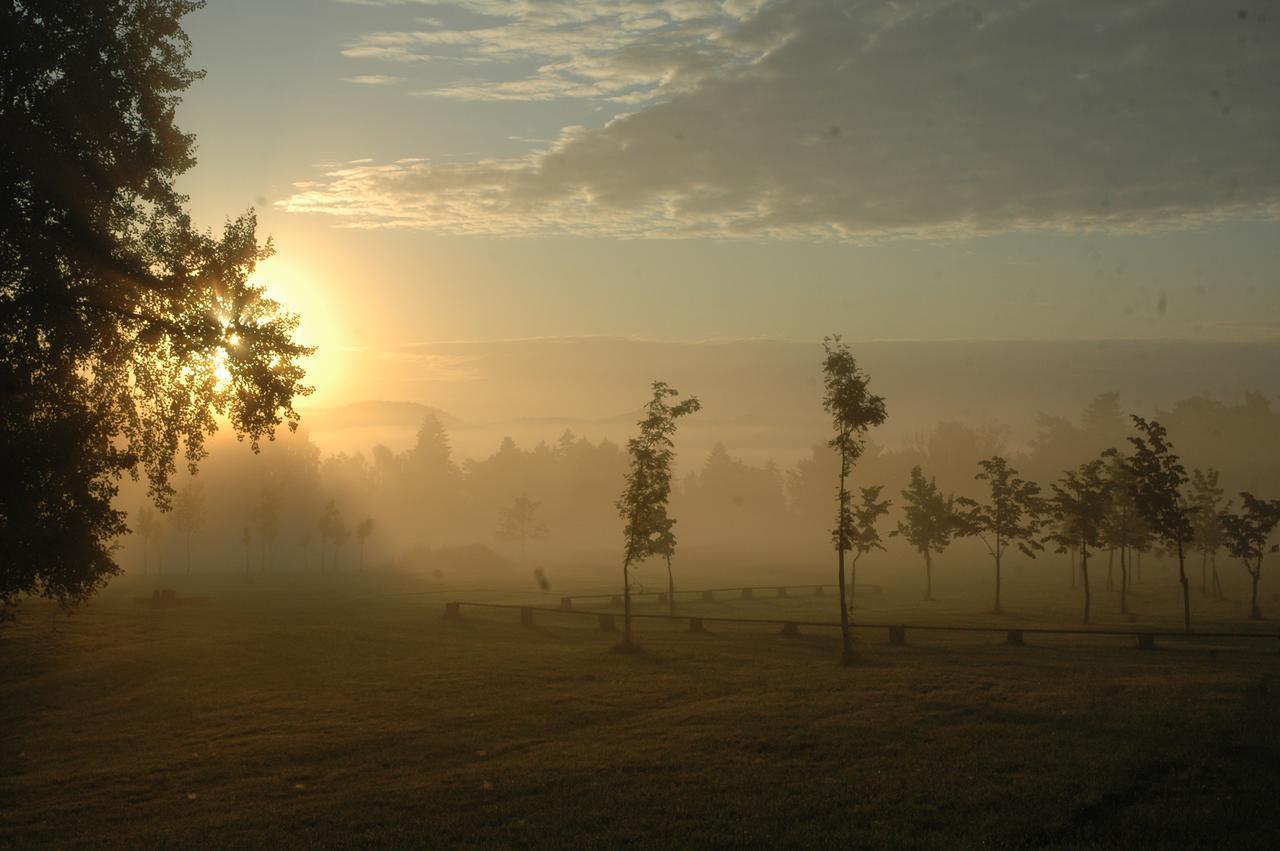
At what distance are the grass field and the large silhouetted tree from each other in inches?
252

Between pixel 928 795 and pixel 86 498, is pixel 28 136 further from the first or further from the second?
pixel 928 795

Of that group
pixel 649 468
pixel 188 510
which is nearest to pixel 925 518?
pixel 649 468

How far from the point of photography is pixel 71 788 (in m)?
17.5

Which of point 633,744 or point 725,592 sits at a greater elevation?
point 633,744

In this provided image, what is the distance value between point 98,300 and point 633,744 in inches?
645

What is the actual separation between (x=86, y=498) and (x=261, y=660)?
11780 millimetres

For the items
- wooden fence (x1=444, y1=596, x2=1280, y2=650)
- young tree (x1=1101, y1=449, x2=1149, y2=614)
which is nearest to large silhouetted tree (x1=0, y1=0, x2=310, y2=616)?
wooden fence (x1=444, y1=596, x2=1280, y2=650)

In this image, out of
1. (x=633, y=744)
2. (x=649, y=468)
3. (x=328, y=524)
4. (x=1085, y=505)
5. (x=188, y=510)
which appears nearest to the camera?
(x=633, y=744)

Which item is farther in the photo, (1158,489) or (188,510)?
(188,510)

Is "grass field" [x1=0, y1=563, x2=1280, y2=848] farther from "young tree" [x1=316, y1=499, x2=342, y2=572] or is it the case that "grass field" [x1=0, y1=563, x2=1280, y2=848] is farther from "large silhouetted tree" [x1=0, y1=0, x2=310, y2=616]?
"young tree" [x1=316, y1=499, x2=342, y2=572]

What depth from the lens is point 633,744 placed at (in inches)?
765

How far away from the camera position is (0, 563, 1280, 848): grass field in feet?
45.2

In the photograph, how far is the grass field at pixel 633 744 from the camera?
13.8 meters

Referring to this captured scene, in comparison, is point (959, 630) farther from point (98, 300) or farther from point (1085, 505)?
point (98, 300)
